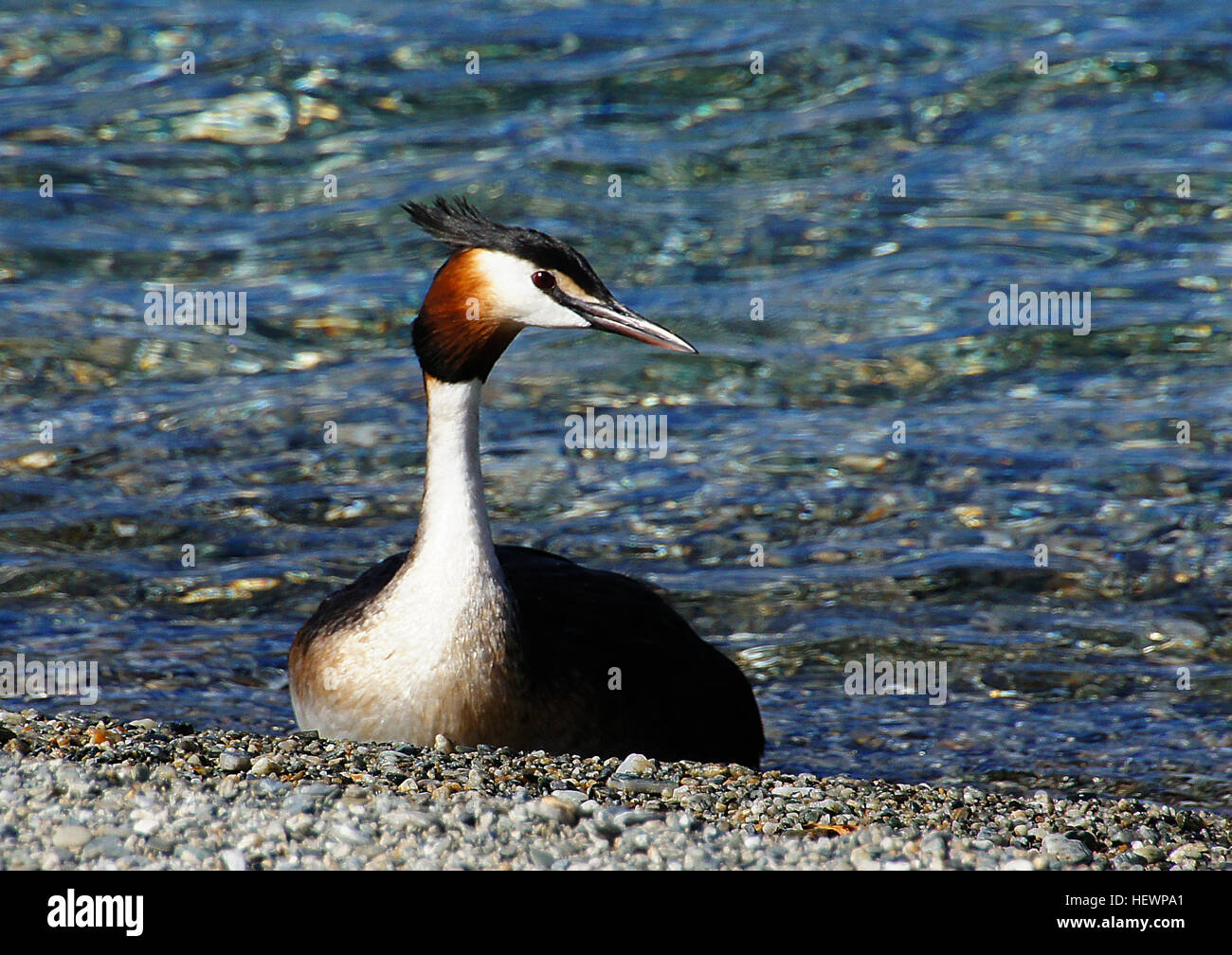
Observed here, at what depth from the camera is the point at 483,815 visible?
4.63 m

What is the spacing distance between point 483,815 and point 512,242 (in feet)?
6.20

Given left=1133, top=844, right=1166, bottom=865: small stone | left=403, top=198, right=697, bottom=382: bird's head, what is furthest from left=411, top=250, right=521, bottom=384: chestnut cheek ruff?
left=1133, top=844, right=1166, bottom=865: small stone

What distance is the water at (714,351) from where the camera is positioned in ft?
23.2

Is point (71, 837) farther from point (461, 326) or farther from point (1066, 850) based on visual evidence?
point (1066, 850)

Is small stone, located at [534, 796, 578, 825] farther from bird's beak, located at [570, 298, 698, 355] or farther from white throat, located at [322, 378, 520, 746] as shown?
bird's beak, located at [570, 298, 698, 355]

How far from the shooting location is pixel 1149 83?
13531mm

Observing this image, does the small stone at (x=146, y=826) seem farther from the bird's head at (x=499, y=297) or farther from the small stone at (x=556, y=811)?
the bird's head at (x=499, y=297)

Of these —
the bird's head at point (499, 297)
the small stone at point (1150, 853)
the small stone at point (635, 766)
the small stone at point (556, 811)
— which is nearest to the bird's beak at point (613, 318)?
the bird's head at point (499, 297)

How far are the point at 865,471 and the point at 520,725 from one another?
11.2 feet

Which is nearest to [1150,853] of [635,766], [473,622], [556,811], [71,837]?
[635,766]

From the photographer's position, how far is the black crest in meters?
5.47

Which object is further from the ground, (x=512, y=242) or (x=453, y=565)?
(x=512, y=242)

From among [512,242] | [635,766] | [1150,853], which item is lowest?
[1150,853]
